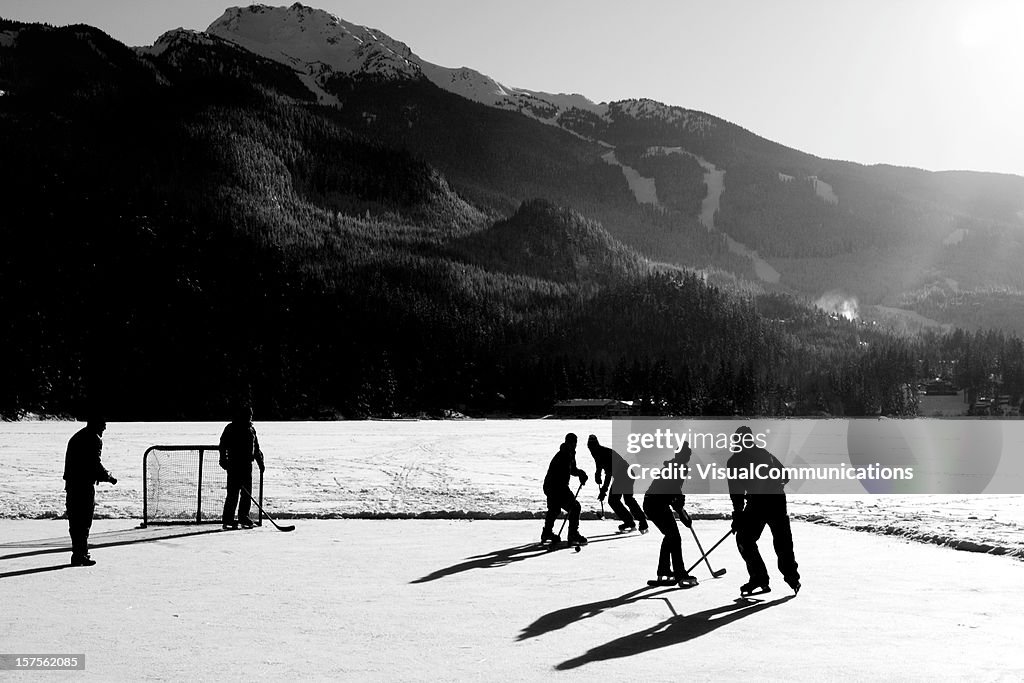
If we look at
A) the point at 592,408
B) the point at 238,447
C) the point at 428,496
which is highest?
the point at 238,447

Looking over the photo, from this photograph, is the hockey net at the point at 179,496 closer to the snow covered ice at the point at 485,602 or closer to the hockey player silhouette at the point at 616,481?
the snow covered ice at the point at 485,602

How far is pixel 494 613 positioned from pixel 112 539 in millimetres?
8792

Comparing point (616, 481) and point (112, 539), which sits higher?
point (616, 481)

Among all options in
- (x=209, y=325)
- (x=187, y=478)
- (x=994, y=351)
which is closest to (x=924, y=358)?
(x=994, y=351)

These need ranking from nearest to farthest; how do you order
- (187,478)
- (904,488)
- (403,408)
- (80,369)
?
(187,478) → (904,488) → (80,369) → (403,408)

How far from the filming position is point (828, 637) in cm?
1017

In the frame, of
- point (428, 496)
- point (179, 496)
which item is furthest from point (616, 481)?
point (179, 496)

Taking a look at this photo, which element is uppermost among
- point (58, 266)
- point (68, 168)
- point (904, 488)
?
point (68, 168)

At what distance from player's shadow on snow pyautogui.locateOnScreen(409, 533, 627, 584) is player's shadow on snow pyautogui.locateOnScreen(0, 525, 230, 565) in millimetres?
5581

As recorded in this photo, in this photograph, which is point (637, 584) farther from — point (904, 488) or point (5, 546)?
point (904, 488)

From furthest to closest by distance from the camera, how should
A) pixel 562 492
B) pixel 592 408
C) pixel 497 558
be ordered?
pixel 592 408, pixel 562 492, pixel 497 558

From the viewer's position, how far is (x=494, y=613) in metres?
11.3

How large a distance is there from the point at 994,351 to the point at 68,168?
18093 centimetres

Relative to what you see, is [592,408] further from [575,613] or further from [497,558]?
[575,613]
